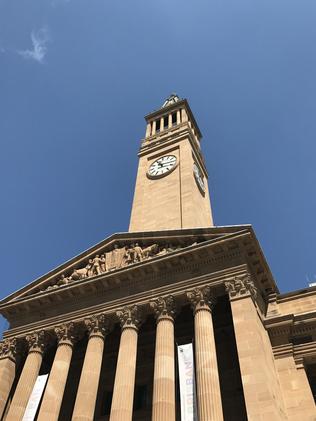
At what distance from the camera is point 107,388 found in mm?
26312

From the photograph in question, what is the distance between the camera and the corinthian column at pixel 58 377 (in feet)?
72.2

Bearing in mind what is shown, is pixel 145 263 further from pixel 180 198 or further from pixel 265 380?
pixel 180 198

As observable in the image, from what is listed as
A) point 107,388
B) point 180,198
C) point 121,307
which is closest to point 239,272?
point 121,307

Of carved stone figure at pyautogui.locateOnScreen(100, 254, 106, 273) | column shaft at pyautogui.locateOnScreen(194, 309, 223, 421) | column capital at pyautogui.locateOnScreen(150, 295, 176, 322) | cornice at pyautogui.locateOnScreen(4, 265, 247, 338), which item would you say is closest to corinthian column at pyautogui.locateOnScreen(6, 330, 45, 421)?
cornice at pyautogui.locateOnScreen(4, 265, 247, 338)

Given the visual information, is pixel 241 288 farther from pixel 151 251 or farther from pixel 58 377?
pixel 58 377

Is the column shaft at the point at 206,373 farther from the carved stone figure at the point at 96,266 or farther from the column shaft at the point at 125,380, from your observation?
the carved stone figure at the point at 96,266

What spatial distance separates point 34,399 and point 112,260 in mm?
9781

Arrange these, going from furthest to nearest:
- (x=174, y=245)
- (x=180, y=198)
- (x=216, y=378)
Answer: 1. (x=180, y=198)
2. (x=174, y=245)
3. (x=216, y=378)

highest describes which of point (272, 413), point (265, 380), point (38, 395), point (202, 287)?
point (202, 287)

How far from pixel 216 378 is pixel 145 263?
8.61m

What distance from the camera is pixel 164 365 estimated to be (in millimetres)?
20703

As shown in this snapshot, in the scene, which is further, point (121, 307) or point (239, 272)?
point (121, 307)

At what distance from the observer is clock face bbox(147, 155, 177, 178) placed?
42.7m

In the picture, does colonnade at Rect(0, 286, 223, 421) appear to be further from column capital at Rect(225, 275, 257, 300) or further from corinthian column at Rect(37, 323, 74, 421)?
column capital at Rect(225, 275, 257, 300)
